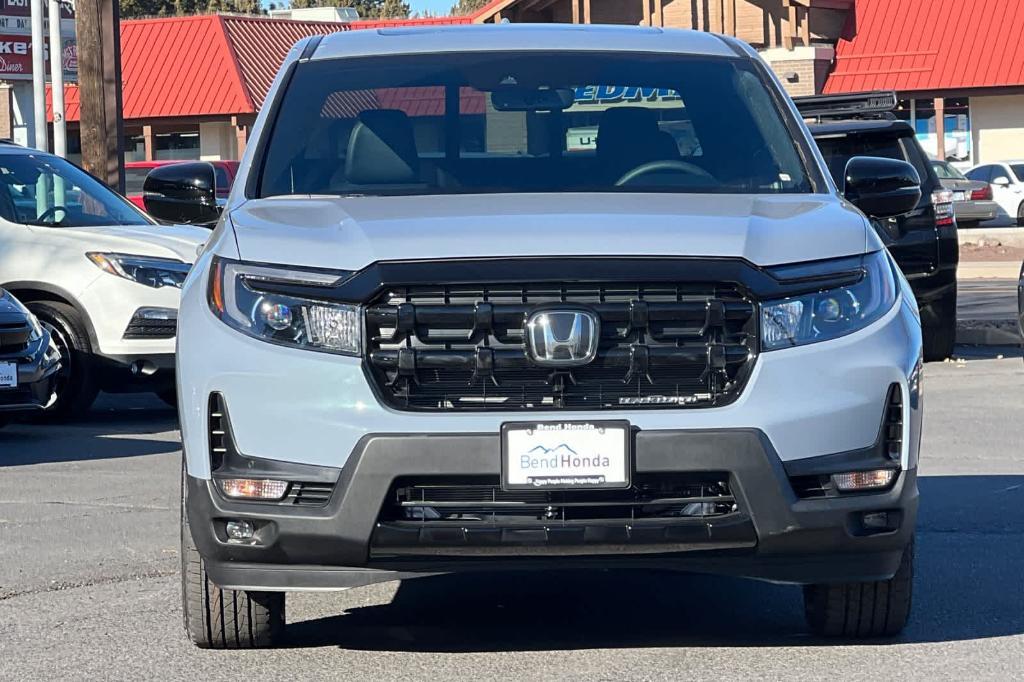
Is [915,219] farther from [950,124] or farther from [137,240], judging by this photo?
[950,124]

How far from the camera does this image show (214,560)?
4953 millimetres

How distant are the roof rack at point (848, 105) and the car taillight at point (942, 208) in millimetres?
1045

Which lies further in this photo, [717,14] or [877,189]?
[717,14]

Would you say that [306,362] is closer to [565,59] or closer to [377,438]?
[377,438]

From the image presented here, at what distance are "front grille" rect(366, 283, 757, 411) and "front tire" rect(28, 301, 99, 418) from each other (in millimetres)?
7629

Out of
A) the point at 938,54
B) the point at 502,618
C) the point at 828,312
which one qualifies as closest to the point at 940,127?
the point at 938,54

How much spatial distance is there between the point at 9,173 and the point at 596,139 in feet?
25.4

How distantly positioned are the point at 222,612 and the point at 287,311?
103cm

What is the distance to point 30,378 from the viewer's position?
10992 mm

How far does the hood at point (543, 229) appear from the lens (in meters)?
4.86

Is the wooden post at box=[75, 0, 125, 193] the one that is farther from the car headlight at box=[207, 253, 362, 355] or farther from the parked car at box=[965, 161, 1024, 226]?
the parked car at box=[965, 161, 1024, 226]

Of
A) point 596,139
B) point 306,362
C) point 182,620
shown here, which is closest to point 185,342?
point 306,362

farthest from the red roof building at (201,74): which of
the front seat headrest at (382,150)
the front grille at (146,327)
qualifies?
the front seat headrest at (382,150)

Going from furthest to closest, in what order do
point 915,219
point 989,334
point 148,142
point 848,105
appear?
1. point 148,142
2. point 989,334
3. point 848,105
4. point 915,219
